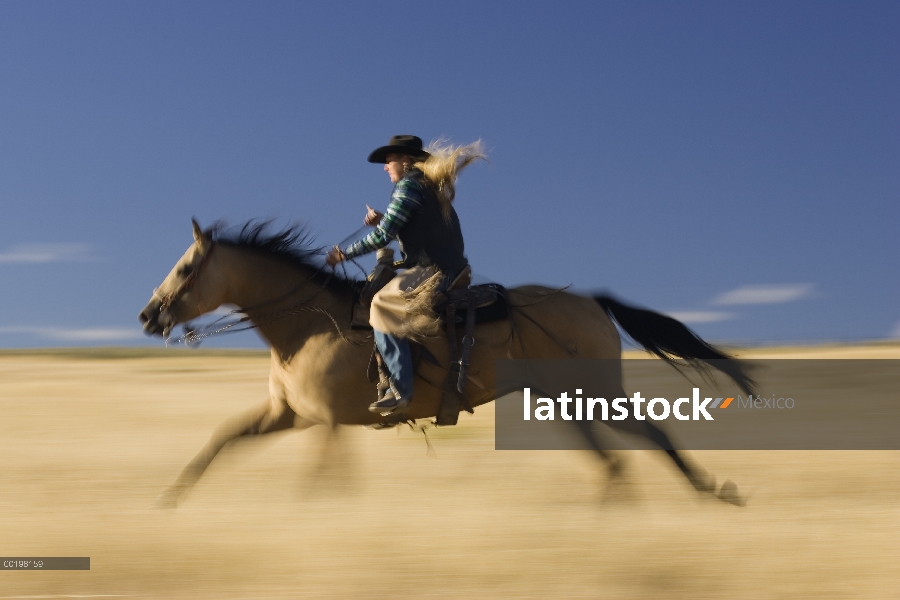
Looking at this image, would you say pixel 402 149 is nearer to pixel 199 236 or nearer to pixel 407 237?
pixel 407 237

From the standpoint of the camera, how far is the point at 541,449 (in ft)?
30.5

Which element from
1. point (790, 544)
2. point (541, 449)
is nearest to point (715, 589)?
point (790, 544)

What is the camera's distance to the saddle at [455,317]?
585 centimetres

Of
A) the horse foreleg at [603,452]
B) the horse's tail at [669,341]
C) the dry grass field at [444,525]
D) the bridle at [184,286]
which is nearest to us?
the dry grass field at [444,525]

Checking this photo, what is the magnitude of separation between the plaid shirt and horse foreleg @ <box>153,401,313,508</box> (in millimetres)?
1346

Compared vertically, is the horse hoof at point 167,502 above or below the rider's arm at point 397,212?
below

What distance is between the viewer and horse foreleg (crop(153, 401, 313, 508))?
611 cm

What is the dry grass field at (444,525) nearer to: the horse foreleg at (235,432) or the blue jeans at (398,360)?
the horse foreleg at (235,432)

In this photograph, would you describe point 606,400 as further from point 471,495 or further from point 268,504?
point 268,504

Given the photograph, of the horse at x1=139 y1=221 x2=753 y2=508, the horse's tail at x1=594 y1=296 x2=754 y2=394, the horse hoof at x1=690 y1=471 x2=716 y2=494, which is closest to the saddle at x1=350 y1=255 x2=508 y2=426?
the horse at x1=139 y1=221 x2=753 y2=508

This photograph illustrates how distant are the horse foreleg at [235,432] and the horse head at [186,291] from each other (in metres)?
0.80

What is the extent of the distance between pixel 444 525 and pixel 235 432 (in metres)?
1.63

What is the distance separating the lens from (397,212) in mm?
5805

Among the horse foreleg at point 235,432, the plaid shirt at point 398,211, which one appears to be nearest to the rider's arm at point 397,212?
the plaid shirt at point 398,211
